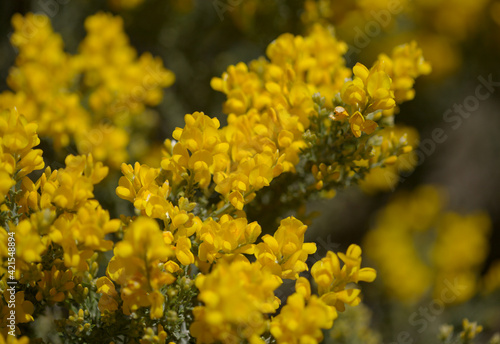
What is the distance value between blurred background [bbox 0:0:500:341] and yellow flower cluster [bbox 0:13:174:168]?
1.85 ft

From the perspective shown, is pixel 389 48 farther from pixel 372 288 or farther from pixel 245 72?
pixel 245 72

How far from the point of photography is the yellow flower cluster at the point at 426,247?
289 cm

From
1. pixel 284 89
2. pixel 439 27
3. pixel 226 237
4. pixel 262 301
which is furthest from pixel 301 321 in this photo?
pixel 439 27

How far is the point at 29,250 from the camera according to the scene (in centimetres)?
98

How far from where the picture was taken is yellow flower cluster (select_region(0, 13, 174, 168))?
5.97ft

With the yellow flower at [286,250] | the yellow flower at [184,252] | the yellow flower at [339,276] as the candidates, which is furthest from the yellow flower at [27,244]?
the yellow flower at [339,276]

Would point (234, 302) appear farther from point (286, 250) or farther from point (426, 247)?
point (426, 247)

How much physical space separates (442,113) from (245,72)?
2915 millimetres

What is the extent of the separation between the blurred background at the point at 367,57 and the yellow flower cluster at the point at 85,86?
0.56 m

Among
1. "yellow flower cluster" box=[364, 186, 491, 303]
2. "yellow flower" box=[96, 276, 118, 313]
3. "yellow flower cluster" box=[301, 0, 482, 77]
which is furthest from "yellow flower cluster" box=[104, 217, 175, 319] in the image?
"yellow flower cluster" box=[301, 0, 482, 77]

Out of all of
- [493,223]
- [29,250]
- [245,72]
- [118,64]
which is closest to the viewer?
[29,250]

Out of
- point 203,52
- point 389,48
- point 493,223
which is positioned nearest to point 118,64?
point 203,52

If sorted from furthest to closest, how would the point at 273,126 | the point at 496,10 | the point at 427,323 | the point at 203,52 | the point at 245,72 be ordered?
the point at 496,10 → the point at 203,52 → the point at 427,323 → the point at 245,72 → the point at 273,126

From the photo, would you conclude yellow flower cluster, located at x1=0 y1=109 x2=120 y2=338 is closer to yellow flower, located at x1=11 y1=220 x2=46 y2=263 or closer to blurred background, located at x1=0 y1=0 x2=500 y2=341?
yellow flower, located at x1=11 y1=220 x2=46 y2=263
